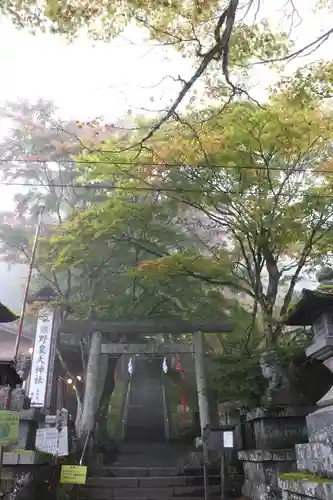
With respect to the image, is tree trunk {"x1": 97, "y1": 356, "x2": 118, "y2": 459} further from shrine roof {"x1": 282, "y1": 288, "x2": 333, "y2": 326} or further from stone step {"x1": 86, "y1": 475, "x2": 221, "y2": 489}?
shrine roof {"x1": 282, "y1": 288, "x2": 333, "y2": 326}

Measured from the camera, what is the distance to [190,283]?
16.0 metres

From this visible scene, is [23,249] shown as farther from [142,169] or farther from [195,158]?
[195,158]

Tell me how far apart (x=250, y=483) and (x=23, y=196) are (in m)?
16.4

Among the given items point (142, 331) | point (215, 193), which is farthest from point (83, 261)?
point (215, 193)

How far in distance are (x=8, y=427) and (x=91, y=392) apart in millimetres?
7372

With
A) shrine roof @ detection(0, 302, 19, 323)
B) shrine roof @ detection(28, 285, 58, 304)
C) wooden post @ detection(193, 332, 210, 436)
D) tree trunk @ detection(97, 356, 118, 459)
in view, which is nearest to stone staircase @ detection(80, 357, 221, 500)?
tree trunk @ detection(97, 356, 118, 459)

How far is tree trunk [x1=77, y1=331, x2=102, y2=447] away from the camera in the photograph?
43.5ft

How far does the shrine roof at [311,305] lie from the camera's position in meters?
6.83

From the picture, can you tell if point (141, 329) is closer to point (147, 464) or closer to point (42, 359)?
point (42, 359)

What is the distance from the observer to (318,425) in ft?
20.6

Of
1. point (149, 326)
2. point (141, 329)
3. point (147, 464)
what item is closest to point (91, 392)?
point (141, 329)

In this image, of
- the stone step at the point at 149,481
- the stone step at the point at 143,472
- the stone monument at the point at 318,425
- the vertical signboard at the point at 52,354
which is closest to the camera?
the stone monument at the point at 318,425

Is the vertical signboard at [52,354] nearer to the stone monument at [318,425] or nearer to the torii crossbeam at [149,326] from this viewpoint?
the torii crossbeam at [149,326]

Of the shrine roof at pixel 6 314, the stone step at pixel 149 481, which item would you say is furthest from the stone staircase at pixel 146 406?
the shrine roof at pixel 6 314
